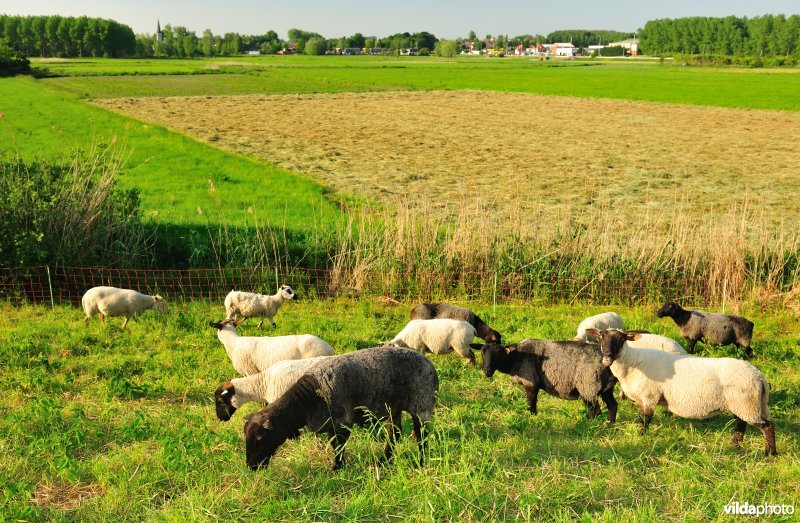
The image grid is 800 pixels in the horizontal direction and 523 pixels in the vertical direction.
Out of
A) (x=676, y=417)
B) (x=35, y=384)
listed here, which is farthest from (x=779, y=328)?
(x=35, y=384)

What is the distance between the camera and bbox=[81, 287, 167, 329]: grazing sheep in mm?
11703

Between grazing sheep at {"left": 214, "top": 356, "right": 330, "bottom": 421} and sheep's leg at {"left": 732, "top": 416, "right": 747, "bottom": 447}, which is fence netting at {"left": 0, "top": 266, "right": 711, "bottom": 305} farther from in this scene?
sheep's leg at {"left": 732, "top": 416, "right": 747, "bottom": 447}

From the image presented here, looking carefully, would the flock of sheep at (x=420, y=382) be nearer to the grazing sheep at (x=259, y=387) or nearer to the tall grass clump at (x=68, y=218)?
the grazing sheep at (x=259, y=387)

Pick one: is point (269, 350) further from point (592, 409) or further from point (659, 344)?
point (659, 344)

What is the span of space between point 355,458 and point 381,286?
7080 millimetres

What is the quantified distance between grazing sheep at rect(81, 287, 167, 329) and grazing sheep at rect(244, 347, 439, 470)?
584 cm

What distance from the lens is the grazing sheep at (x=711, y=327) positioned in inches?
420

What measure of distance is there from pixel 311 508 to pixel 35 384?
532 centimetres

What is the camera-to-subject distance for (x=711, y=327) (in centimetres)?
1080

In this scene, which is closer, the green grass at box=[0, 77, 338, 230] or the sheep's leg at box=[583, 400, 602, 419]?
the sheep's leg at box=[583, 400, 602, 419]

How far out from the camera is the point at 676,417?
8.52m

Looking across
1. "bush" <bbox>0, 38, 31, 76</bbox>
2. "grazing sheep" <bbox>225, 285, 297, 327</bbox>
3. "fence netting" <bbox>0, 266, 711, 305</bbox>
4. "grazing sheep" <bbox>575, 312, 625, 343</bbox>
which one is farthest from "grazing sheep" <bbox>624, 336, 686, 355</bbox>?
"bush" <bbox>0, 38, 31, 76</bbox>

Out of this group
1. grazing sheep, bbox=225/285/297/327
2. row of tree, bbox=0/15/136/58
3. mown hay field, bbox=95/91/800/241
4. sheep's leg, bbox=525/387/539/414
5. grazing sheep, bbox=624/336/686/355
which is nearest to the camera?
sheep's leg, bbox=525/387/539/414

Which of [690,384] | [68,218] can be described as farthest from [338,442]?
[68,218]
